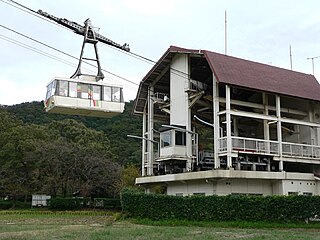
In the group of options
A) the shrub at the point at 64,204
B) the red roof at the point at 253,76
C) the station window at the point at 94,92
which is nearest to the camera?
the station window at the point at 94,92

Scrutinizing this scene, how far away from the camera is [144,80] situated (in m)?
33.2

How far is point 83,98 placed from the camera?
74.5 ft

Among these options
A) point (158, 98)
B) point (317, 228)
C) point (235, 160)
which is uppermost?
point (158, 98)

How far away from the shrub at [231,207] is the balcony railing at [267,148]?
4347 millimetres

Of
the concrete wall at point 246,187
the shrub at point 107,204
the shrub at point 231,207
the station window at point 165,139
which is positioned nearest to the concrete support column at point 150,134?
the station window at point 165,139

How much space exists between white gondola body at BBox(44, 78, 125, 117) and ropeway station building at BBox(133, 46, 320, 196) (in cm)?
619

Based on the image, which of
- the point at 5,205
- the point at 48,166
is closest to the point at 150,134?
the point at 48,166

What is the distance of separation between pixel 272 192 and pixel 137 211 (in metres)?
8.71

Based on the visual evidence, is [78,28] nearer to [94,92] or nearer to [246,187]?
[94,92]

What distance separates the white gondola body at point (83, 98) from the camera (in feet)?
72.3

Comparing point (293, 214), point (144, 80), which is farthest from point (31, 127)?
point (293, 214)

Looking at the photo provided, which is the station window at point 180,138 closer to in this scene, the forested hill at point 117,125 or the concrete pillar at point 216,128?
the concrete pillar at point 216,128

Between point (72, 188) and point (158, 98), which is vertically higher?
point (158, 98)

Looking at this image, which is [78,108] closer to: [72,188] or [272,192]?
[272,192]
